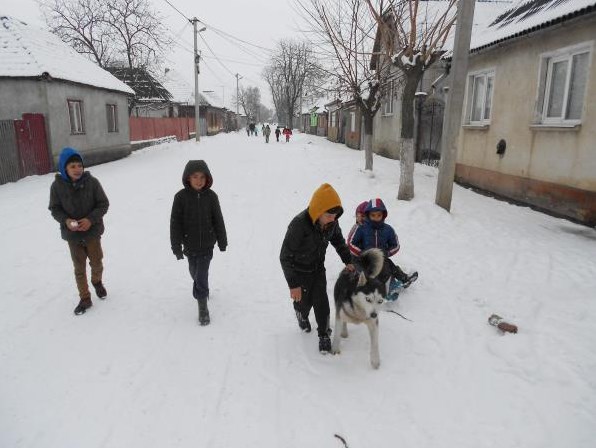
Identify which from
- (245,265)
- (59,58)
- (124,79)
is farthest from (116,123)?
(245,265)

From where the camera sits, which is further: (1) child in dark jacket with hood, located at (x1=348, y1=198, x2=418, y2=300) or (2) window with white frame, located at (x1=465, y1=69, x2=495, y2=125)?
(2) window with white frame, located at (x1=465, y1=69, x2=495, y2=125)

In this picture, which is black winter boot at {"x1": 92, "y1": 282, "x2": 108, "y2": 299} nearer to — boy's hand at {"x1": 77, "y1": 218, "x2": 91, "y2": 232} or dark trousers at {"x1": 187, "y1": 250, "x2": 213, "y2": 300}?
boy's hand at {"x1": 77, "y1": 218, "x2": 91, "y2": 232}

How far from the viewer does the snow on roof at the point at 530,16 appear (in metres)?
7.16

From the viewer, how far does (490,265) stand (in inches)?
221

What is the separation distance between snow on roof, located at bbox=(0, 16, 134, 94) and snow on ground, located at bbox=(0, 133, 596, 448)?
30.6ft

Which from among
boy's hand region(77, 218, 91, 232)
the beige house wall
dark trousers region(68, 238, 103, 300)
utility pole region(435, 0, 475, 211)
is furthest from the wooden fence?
boy's hand region(77, 218, 91, 232)

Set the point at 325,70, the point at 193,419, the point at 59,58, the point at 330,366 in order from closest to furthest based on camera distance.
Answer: the point at 193,419
the point at 330,366
the point at 325,70
the point at 59,58

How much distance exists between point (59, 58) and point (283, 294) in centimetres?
1575

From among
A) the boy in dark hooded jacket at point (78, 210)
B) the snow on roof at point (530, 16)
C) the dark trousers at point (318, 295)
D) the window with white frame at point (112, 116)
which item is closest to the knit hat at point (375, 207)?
the dark trousers at point (318, 295)

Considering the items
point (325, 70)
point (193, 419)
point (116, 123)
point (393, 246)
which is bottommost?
point (193, 419)

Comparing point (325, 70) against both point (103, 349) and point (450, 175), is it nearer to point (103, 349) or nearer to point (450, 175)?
point (450, 175)

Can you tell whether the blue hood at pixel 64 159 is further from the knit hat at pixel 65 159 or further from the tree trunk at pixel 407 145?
the tree trunk at pixel 407 145

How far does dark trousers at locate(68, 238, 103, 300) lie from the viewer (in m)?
4.25

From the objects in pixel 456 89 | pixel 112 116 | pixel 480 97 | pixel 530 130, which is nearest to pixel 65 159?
pixel 456 89
